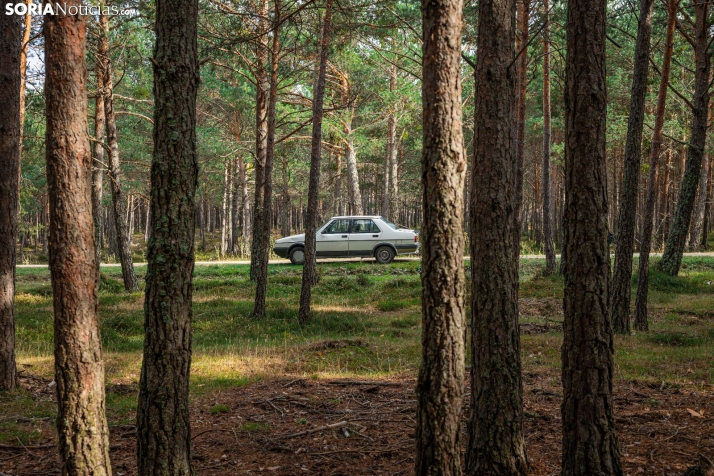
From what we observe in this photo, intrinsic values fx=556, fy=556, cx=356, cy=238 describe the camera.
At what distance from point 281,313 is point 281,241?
885 cm

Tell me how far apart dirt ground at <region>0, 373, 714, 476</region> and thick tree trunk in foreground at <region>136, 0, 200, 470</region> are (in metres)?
0.88

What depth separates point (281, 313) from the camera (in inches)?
491

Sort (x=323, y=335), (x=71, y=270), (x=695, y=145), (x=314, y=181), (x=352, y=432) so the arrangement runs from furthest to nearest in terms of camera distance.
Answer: (x=695, y=145), (x=314, y=181), (x=323, y=335), (x=352, y=432), (x=71, y=270)

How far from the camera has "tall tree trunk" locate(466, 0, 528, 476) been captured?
174 inches

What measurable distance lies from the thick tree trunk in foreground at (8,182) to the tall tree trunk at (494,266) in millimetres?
5881

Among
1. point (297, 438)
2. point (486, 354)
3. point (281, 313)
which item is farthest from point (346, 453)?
point (281, 313)

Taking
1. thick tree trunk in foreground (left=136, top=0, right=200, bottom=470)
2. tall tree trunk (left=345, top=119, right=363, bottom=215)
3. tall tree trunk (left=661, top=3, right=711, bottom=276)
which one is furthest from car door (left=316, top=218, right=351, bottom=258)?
thick tree trunk in foreground (left=136, top=0, right=200, bottom=470)

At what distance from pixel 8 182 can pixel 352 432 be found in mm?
5396

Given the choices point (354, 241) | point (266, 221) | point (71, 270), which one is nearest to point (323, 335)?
point (266, 221)

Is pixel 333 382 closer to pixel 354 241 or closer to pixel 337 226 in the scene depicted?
pixel 354 241

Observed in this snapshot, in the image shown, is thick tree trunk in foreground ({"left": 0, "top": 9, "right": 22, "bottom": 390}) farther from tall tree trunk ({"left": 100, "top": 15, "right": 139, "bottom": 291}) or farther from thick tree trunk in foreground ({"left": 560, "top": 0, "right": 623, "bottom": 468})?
tall tree trunk ({"left": 100, "top": 15, "right": 139, "bottom": 291})

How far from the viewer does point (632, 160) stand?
30.1ft

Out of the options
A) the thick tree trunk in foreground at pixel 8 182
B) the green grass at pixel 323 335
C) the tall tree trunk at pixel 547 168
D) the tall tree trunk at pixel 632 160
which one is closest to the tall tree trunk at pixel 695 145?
the green grass at pixel 323 335

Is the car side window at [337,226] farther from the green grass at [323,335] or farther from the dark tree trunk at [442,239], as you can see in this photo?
the dark tree trunk at [442,239]
